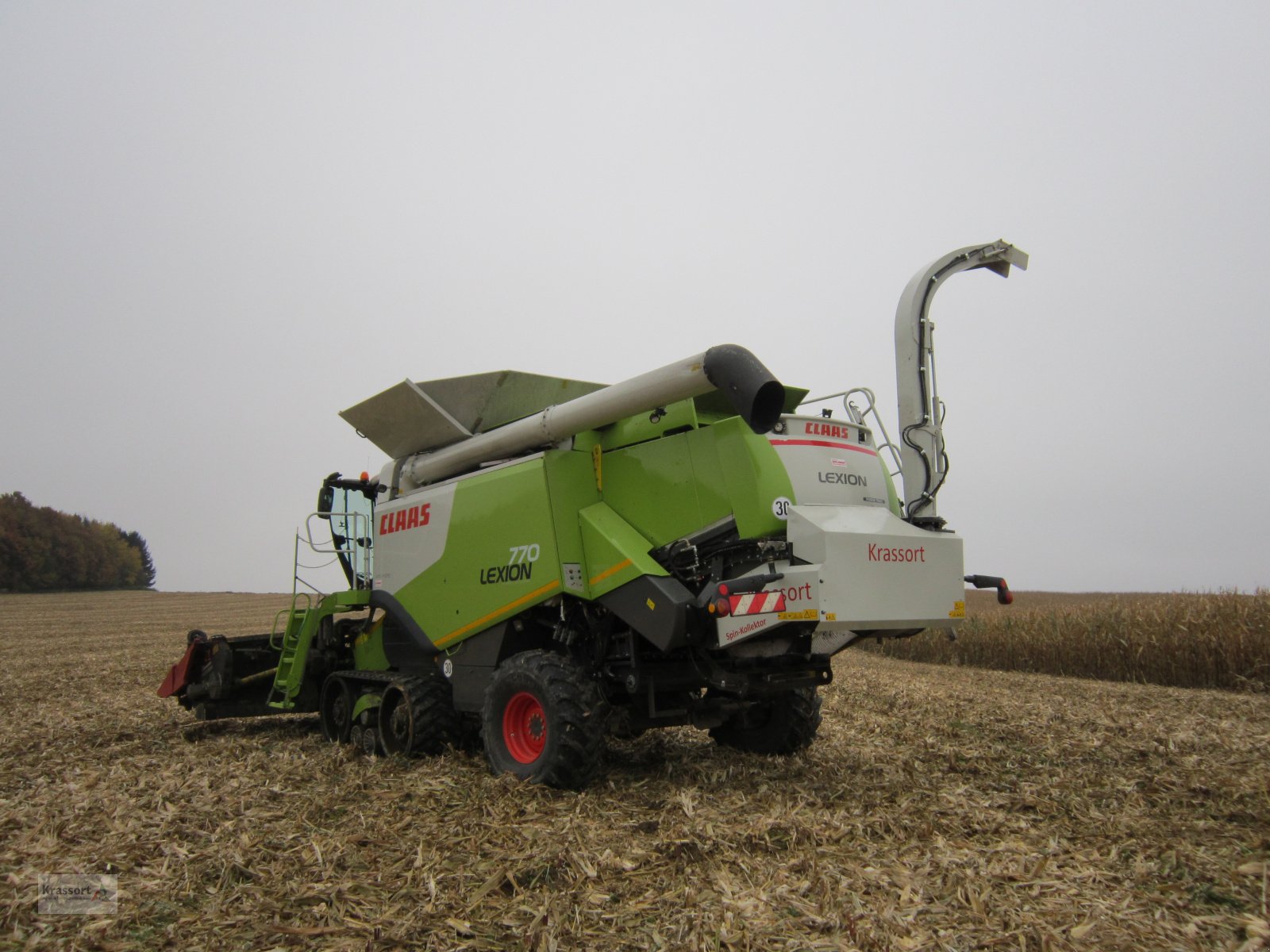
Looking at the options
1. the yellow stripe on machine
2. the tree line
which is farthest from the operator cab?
the tree line

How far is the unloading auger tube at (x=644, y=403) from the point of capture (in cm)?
526

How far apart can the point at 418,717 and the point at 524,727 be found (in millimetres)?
1180

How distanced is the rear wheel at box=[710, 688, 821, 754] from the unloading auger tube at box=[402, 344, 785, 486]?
2.49m

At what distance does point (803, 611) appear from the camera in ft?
17.2

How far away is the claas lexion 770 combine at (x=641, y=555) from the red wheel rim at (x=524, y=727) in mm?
17

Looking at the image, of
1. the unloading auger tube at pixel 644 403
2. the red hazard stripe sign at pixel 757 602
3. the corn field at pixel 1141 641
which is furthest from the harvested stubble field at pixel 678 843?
the corn field at pixel 1141 641

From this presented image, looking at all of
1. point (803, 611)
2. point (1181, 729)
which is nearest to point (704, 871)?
point (803, 611)

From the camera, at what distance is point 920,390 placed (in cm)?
640

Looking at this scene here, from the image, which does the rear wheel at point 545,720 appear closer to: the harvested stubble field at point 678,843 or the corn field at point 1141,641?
the harvested stubble field at point 678,843

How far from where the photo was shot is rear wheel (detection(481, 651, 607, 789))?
18.7 ft
